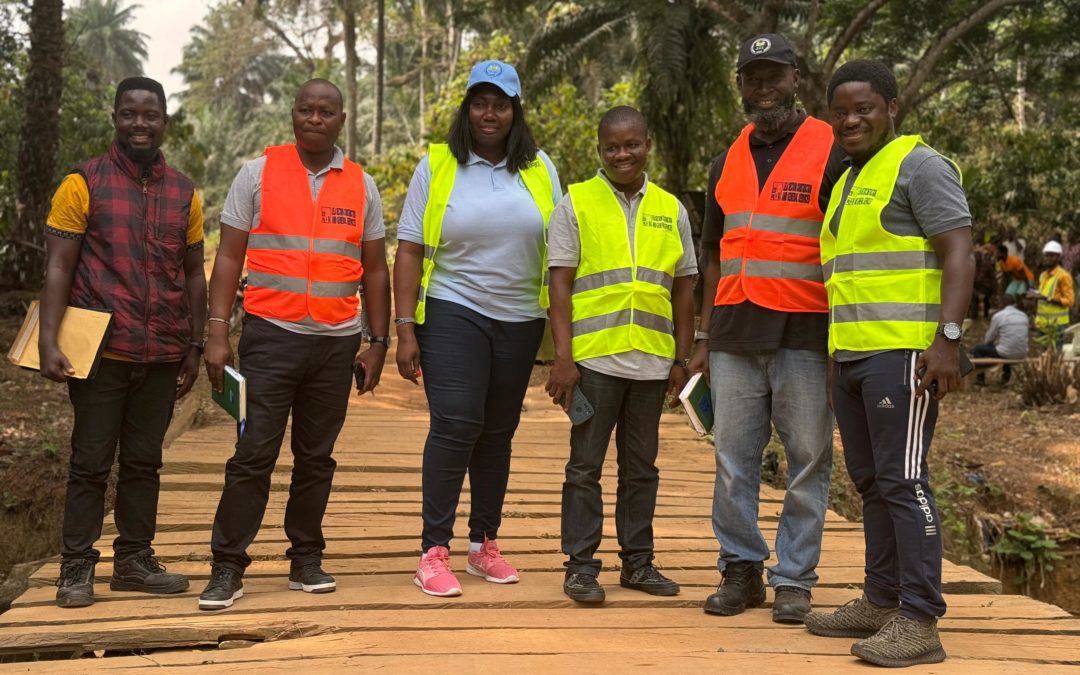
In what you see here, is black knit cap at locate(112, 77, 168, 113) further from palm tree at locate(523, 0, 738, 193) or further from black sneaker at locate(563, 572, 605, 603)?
palm tree at locate(523, 0, 738, 193)

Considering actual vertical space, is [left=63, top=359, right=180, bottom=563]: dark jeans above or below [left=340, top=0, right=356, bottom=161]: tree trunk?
below

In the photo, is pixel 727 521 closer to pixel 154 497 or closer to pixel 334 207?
pixel 334 207

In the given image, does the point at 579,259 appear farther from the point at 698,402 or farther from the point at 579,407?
the point at 698,402

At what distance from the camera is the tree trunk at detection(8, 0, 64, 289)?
36.0 feet

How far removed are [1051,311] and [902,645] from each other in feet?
35.1

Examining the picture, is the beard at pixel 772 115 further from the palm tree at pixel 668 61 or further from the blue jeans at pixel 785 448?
the palm tree at pixel 668 61

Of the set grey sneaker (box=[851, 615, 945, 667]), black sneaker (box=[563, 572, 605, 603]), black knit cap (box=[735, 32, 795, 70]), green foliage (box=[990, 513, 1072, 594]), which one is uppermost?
black knit cap (box=[735, 32, 795, 70])

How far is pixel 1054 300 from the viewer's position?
12734 millimetres

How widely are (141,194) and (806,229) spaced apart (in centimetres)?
224

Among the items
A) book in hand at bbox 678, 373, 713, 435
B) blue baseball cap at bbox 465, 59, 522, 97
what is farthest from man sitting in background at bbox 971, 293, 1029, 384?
blue baseball cap at bbox 465, 59, 522, 97

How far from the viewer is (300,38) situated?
31719 millimetres

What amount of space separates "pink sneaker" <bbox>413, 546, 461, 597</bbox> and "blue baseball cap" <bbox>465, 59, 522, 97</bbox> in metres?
1.60

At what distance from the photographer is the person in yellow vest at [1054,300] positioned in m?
12.6

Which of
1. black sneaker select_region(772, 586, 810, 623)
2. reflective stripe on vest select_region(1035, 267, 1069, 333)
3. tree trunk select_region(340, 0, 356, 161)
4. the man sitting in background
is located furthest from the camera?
tree trunk select_region(340, 0, 356, 161)
